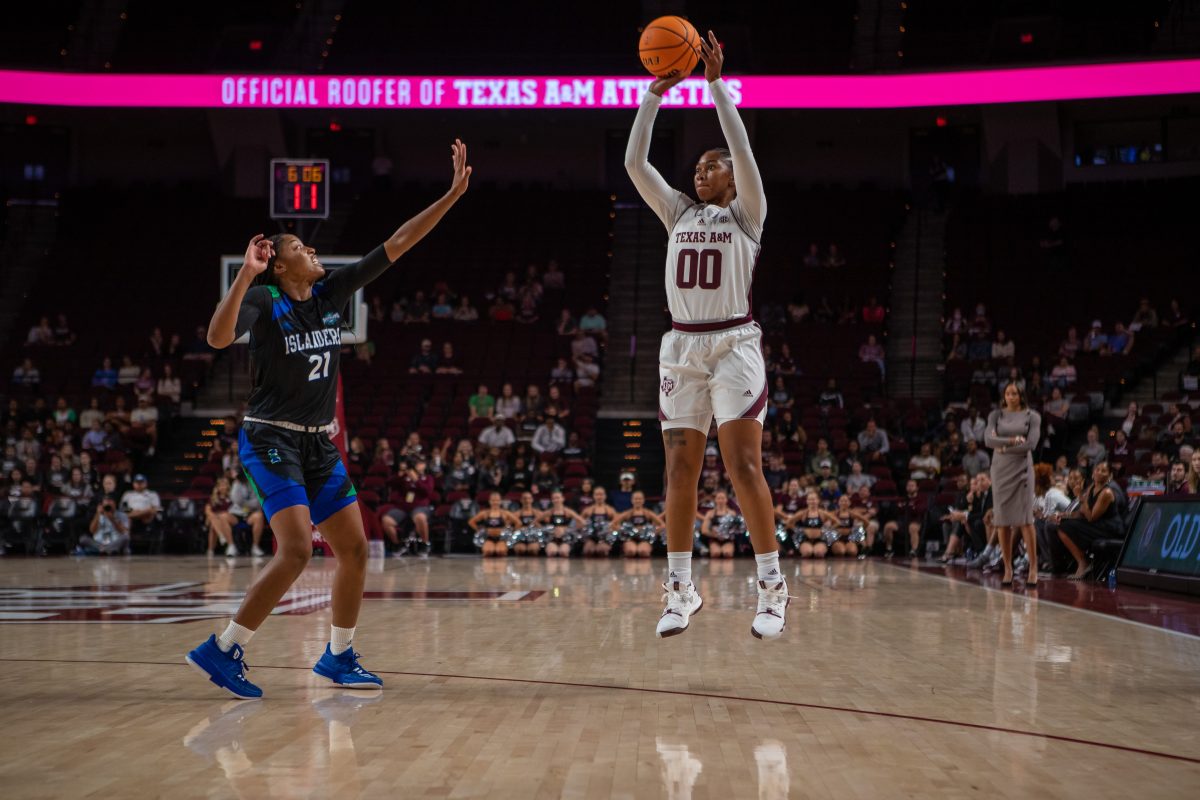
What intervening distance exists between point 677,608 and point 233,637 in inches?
72.5

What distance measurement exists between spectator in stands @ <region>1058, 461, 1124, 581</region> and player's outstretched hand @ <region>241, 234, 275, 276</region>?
28.5 ft

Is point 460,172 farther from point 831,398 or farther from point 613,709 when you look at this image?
point 831,398

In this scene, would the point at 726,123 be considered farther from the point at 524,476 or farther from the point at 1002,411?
the point at 524,476

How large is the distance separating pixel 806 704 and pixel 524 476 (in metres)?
13.0

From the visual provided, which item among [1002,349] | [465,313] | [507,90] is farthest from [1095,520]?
[507,90]

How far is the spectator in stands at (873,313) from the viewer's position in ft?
70.8

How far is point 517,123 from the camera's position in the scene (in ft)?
87.8

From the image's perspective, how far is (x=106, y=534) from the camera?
1641 cm

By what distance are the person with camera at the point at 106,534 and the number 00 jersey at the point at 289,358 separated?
1279cm

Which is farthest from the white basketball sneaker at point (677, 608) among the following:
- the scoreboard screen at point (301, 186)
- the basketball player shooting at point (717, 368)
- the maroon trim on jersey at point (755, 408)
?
the scoreboard screen at point (301, 186)

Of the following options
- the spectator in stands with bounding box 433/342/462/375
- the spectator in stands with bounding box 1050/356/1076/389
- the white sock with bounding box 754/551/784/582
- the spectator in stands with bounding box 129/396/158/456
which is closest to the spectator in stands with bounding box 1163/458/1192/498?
the white sock with bounding box 754/551/784/582

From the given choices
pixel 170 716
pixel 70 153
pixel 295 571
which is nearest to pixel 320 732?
pixel 170 716

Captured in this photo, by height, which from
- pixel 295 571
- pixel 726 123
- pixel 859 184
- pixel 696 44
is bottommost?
pixel 295 571

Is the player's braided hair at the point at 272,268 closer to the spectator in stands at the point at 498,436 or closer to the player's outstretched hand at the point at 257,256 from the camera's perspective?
the player's outstretched hand at the point at 257,256
